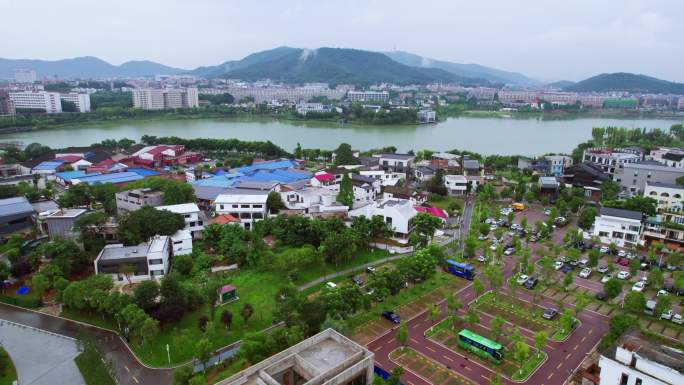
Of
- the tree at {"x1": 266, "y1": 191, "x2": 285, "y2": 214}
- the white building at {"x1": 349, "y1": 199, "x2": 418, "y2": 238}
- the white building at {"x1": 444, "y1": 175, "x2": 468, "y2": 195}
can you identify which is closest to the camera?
the white building at {"x1": 349, "y1": 199, "x2": 418, "y2": 238}

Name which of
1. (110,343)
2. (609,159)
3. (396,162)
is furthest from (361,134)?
(110,343)

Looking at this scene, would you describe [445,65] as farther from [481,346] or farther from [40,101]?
[481,346]

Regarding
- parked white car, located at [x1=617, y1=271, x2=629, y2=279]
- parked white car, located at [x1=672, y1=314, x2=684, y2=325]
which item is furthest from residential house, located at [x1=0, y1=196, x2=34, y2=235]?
parked white car, located at [x1=672, y1=314, x2=684, y2=325]

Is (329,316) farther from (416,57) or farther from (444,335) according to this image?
(416,57)

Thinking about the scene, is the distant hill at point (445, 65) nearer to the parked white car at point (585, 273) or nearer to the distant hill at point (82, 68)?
the distant hill at point (82, 68)

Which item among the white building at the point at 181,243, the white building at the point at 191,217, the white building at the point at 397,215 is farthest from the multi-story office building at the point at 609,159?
the white building at the point at 181,243

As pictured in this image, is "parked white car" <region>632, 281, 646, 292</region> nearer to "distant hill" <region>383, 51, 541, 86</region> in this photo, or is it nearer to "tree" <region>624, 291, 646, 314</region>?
"tree" <region>624, 291, 646, 314</region>
